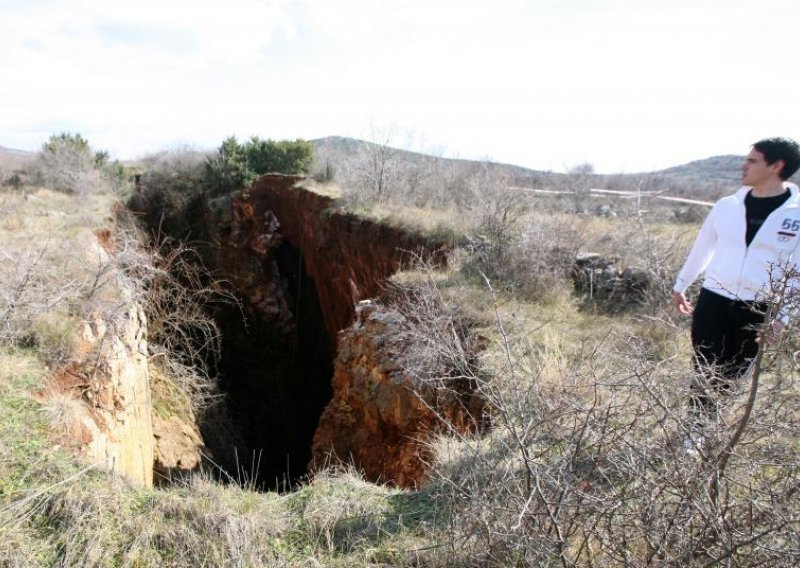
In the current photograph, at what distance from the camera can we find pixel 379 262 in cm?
957

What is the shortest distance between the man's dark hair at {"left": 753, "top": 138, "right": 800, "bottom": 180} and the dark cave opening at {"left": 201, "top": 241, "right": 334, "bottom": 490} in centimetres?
1015

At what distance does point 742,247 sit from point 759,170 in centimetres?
41

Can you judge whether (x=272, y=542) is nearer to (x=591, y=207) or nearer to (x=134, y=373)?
(x=134, y=373)

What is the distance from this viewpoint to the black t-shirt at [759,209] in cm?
251

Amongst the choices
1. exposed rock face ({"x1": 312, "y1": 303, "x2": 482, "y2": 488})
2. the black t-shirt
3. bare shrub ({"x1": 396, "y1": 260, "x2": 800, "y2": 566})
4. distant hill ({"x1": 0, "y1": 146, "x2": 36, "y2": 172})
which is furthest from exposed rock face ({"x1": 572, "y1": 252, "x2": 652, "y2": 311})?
distant hill ({"x1": 0, "y1": 146, "x2": 36, "y2": 172})

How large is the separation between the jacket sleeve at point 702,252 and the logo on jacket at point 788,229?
13.8 inches

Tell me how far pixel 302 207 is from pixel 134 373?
9.42 meters

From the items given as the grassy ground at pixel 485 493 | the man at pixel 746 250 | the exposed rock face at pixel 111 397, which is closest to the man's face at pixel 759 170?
the man at pixel 746 250

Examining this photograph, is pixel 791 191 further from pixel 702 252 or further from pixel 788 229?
pixel 702 252

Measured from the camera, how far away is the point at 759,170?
8.14 ft

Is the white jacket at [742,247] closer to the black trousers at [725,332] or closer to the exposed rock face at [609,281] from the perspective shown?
the black trousers at [725,332]

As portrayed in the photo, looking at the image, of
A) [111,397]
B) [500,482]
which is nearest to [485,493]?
[500,482]

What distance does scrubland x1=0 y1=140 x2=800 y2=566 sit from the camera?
1.79m

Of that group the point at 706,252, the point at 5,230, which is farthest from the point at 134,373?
the point at 706,252
